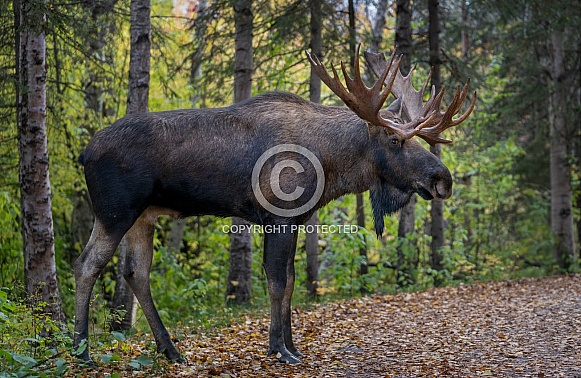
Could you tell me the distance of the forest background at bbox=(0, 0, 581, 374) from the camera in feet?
35.1

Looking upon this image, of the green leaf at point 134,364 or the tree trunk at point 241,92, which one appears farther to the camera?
the tree trunk at point 241,92

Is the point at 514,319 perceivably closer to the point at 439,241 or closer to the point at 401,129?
the point at 401,129

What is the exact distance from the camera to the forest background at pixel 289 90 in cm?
1071

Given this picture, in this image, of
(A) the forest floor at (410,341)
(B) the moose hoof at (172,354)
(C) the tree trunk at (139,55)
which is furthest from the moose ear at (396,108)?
(C) the tree trunk at (139,55)

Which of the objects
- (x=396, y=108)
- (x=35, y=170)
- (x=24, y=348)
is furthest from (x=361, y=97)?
(x=24, y=348)

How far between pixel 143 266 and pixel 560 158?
12.2 m

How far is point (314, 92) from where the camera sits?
1211 centimetres

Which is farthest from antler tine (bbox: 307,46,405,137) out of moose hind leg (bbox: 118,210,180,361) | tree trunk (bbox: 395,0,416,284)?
tree trunk (bbox: 395,0,416,284)

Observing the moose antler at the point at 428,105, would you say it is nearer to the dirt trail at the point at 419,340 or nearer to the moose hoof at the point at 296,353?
the dirt trail at the point at 419,340

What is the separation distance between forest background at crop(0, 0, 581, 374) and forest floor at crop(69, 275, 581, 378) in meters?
1.26

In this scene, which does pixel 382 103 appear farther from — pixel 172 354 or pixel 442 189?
pixel 172 354

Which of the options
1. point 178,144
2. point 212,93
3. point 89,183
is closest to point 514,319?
point 178,144

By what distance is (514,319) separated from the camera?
901 centimetres

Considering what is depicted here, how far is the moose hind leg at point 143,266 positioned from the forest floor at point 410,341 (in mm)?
463
